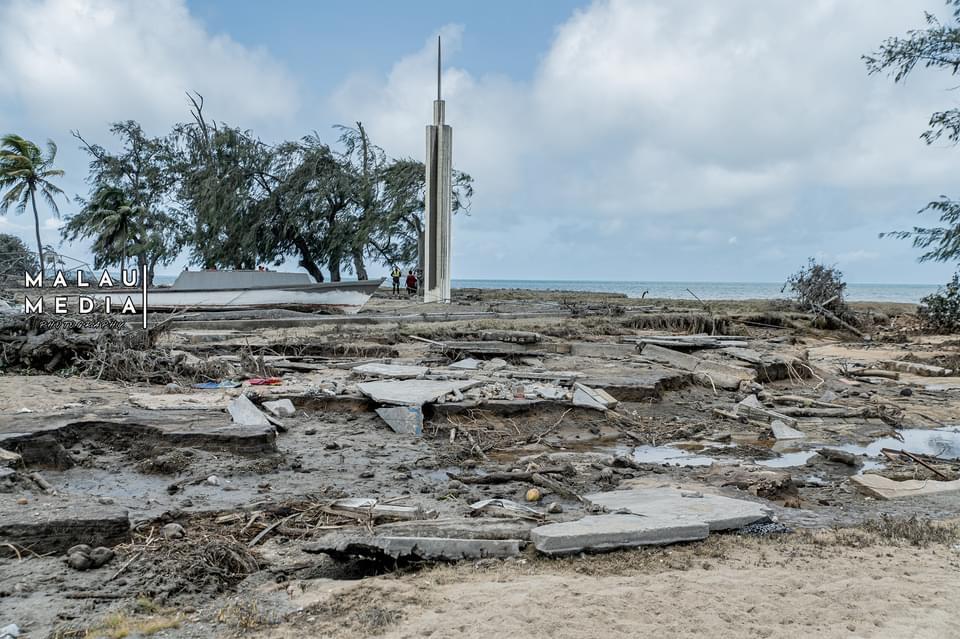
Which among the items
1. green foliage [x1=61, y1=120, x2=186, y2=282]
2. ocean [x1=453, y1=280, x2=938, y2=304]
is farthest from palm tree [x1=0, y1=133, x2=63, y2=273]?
ocean [x1=453, y1=280, x2=938, y2=304]

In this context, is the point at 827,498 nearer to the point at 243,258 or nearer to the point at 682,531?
the point at 682,531

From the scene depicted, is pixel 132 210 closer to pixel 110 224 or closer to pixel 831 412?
pixel 110 224

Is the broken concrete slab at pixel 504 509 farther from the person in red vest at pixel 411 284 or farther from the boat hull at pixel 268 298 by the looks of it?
the person in red vest at pixel 411 284

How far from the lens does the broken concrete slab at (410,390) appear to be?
8.15 meters

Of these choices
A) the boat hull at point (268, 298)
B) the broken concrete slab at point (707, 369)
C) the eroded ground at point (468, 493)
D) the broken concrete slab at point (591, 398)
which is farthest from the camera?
the boat hull at point (268, 298)

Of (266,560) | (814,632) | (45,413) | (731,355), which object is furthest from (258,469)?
(731,355)

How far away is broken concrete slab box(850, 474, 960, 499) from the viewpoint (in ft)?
19.1

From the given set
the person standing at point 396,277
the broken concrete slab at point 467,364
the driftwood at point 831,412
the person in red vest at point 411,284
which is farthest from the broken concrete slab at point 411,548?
the person standing at point 396,277

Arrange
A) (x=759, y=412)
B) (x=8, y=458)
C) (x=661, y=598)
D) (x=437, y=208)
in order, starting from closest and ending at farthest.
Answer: (x=661, y=598)
(x=8, y=458)
(x=759, y=412)
(x=437, y=208)

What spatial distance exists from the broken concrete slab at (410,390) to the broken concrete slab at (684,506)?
3.09m

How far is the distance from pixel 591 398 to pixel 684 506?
387 cm

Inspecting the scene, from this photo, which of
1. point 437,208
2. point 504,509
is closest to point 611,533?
point 504,509

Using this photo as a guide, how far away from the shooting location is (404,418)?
7.77m

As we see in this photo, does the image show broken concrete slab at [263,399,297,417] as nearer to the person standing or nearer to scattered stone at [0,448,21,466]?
scattered stone at [0,448,21,466]
